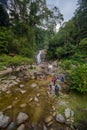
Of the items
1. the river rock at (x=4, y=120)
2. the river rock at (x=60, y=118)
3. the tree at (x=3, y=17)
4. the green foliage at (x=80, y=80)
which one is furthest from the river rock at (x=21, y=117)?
the tree at (x=3, y=17)

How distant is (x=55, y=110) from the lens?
287 inches

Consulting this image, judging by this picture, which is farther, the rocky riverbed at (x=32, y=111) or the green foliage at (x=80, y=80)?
the green foliage at (x=80, y=80)

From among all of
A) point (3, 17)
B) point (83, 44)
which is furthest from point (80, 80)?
point (3, 17)

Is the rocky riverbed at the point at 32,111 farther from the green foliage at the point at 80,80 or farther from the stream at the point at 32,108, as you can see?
the green foliage at the point at 80,80

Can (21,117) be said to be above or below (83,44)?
below

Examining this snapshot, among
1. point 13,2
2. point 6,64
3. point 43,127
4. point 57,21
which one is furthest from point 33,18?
point 43,127

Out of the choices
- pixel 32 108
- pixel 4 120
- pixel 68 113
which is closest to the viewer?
pixel 4 120

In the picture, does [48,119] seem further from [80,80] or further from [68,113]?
[80,80]

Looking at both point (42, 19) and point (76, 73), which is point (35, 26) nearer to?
point (42, 19)

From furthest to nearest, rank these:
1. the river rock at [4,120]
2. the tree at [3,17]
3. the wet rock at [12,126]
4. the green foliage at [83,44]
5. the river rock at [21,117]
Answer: the tree at [3,17] < the green foliage at [83,44] < the river rock at [21,117] < the river rock at [4,120] < the wet rock at [12,126]

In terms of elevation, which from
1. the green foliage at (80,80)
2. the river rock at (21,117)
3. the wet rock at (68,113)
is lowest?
the river rock at (21,117)

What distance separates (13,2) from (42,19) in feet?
23.4

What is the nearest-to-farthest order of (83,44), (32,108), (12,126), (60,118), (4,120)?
(12,126) → (4,120) → (60,118) → (32,108) → (83,44)

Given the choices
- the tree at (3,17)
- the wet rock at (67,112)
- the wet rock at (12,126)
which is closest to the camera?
the wet rock at (12,126)
